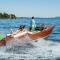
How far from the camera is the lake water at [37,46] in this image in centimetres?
1315

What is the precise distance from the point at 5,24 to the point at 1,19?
1.50 ft

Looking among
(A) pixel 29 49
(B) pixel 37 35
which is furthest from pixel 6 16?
(A) pixel 29 49

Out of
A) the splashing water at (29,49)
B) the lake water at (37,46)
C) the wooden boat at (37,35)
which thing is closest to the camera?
the splashing water at (29,49)

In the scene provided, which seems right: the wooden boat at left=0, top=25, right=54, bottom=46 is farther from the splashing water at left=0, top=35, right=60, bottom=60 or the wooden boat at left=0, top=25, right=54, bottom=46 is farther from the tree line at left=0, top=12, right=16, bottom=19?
the tree line at left=0, top=12, right=16, bottom=19

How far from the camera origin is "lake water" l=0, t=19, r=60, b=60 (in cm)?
1315

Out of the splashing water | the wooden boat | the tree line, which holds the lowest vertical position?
the splashing water

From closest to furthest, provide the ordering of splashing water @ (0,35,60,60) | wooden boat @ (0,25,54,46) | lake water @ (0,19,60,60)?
1. splashing water @ (0,35,60,60)
2. lake water @ (0,19,60,60)
3. wooden boat @ (0,25,54,46)

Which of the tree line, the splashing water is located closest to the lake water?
the splashing water

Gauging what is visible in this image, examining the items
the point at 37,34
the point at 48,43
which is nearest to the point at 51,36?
the point at 48,43

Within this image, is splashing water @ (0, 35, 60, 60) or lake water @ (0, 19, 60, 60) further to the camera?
lake water @ (0, 19, 60, 60)

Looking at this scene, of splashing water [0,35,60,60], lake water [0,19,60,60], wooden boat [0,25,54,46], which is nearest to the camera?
splashing water [0,35,60,60]

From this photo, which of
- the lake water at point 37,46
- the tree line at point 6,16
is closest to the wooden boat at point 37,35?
the lake water at point 37,46

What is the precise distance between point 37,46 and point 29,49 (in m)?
0.78

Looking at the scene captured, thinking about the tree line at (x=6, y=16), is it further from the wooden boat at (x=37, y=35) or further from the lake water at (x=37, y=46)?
the wooden boat at (x=37, y=35)
